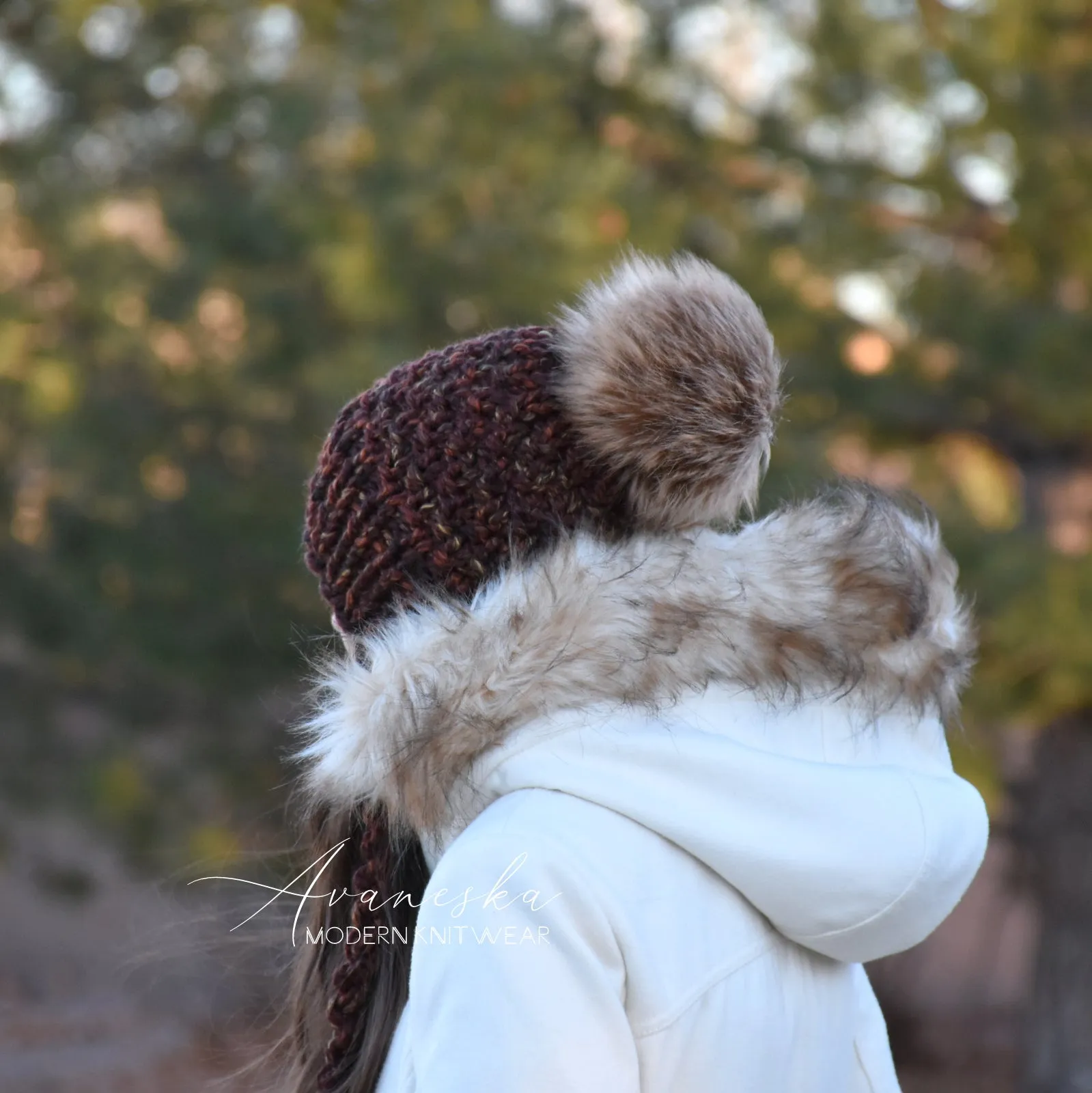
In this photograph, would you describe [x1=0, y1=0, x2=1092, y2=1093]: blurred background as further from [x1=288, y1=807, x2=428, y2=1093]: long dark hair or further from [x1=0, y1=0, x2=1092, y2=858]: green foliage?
[x1=288, y1=807, x2=428, y2=1093]: long dark hair

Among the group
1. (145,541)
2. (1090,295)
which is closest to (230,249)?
(145,541)

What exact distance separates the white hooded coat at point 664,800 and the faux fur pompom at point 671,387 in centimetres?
6

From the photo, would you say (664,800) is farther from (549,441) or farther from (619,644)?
(549,441)

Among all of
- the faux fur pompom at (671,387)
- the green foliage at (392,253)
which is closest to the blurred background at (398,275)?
the green foliage at (392,253)

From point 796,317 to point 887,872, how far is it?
3365mm

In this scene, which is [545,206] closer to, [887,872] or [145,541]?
[145,541]

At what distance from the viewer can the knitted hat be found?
47.3 inches

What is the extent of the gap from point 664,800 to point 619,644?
14 cm

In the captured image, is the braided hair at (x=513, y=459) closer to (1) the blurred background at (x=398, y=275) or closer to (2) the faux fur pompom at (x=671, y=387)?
(2) the faux fur pompom at (x=671, y=387)

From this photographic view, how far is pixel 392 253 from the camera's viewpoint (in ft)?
12.3

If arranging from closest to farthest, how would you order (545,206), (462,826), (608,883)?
(608,883), (462,826), (545,206)

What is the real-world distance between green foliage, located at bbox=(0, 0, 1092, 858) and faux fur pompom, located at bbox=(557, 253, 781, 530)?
247 cm

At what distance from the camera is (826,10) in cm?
443

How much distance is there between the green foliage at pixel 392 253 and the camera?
388 centimetres
